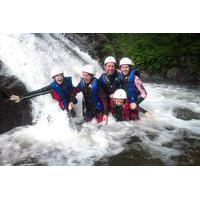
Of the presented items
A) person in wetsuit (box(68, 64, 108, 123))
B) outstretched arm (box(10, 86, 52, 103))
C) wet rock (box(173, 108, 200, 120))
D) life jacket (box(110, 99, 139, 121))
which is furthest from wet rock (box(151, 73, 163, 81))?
outstretched arm (box(10, 86, 52, 103))

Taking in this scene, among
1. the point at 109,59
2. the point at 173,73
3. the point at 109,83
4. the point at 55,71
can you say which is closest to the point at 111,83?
the point at 109,83

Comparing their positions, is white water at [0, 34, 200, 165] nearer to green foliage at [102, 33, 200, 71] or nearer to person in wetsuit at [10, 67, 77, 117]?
person in wetsuit at [10, 67, 77, 117]

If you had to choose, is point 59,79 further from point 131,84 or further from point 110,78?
point 131,84

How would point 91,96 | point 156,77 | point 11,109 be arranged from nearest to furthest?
point 11,109
point 91,96
point 156,77

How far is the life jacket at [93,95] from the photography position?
355 centimetres

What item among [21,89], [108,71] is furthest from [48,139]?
[108,71]

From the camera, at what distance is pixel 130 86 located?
3.66 m

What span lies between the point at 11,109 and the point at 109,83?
3.20 feet

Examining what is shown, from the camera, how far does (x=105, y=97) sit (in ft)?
11.7

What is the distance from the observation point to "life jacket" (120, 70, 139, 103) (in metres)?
3.65

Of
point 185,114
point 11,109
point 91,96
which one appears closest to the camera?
point 11,109

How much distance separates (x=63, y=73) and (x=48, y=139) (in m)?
0.69

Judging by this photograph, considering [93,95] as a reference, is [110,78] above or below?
above

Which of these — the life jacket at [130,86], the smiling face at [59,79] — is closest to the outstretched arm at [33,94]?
the smiling face at [59,79]
